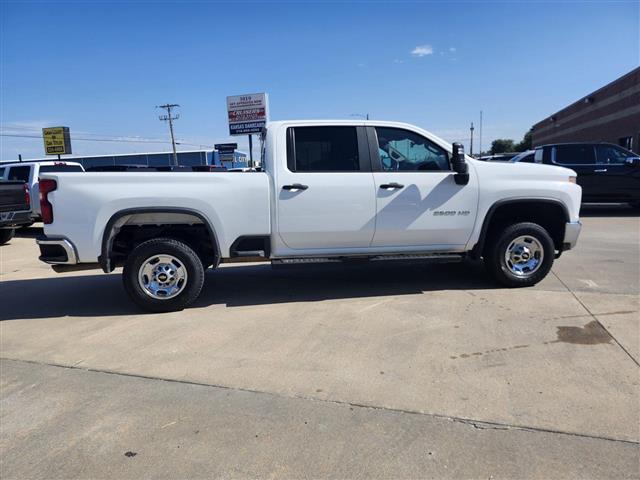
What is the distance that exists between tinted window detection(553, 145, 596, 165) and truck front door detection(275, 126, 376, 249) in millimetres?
9939

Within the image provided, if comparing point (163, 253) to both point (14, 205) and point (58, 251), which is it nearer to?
point (58, 251)

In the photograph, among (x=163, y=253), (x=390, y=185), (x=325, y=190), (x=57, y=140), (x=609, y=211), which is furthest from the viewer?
(x=57, y=140)

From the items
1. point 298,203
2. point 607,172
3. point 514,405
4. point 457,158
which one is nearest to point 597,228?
point 607,172

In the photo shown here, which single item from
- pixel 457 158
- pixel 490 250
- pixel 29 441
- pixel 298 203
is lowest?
pixel 29 441

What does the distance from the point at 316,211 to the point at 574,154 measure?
1081cm

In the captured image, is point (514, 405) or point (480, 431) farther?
point (514, 405)

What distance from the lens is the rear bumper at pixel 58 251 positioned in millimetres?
4988

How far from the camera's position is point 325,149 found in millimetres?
5492

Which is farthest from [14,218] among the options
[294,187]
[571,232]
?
[571,232]

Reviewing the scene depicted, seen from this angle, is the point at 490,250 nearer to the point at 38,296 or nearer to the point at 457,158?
the point at 457,158

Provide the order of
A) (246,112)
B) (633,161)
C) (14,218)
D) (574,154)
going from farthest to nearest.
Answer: (246,112) → (574,154) → (633,161) → (14,218)

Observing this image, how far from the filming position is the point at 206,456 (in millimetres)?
2723

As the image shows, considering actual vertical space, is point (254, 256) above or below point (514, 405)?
above

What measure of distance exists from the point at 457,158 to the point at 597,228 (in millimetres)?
7358
